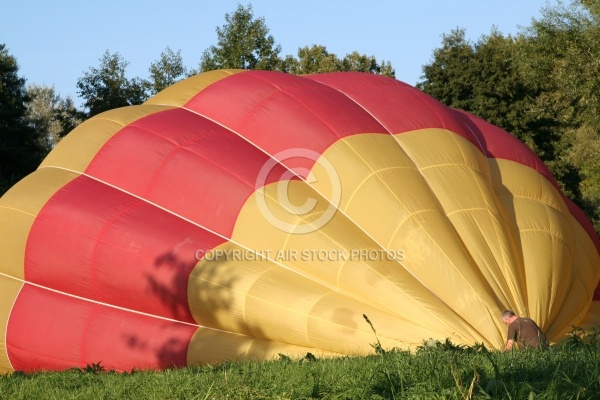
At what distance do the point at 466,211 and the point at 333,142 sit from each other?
1741 millimetres

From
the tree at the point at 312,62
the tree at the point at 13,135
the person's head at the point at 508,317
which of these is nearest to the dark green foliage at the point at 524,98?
the tree at the point at 312,62

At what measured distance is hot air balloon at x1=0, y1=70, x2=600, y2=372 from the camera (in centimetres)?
895

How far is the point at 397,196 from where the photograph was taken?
31.4 ft

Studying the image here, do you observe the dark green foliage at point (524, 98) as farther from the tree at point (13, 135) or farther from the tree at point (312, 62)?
the tree at point (13, 135)

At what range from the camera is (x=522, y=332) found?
26.9ft

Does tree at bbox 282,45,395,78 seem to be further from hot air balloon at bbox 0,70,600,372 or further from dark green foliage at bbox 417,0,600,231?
hot air balloon at bbox 0,70,600,372

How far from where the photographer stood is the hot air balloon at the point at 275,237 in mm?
8953

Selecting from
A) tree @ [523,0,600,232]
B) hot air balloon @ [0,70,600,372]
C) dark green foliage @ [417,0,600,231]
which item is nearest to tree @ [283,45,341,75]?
dark green foliage @ [417,0,600,231]

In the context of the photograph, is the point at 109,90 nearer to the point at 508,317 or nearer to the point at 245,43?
the point at 245,43

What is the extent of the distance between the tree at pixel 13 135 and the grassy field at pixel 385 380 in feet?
82.1

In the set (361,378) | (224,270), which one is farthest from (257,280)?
(361,378)

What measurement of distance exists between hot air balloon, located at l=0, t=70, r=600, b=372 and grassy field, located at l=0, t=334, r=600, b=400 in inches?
54.6

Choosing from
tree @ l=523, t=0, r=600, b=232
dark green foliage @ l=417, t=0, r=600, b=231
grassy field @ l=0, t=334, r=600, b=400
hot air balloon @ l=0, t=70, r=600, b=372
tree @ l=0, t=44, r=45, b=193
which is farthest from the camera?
tree @ l=0, t=44, r=45, b=193

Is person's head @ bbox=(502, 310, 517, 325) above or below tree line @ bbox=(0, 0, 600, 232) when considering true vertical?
below
